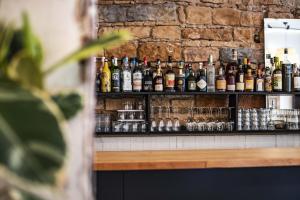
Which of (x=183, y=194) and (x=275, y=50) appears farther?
(x=275, y=50)

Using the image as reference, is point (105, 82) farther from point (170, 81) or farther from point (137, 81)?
point (170, 81)

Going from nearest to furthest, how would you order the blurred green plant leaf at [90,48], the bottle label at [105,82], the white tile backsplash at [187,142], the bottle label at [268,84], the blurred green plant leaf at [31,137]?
the blurred green plant leaf at [31,137]
the blurred green plant leaf at [90,48]
the bottle label at [105,82]
the white tile backsplash at [187,142]
the bottle label at [268,84]

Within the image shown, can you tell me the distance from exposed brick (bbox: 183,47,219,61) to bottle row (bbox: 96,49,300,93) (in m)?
0.08

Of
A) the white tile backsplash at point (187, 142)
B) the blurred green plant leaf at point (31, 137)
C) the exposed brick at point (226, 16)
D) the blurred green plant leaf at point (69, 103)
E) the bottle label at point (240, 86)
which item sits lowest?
the white tile backsplash at point (187, 142)

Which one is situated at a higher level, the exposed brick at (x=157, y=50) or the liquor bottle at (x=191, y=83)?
the exposed brick at (x=157, y=50)

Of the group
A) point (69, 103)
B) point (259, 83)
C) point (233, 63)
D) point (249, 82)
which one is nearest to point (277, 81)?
point (259, 83)

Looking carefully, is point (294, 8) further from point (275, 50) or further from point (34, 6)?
point (34, 6)

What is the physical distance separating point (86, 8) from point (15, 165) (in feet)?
1.05

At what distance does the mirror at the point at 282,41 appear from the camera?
4.04m

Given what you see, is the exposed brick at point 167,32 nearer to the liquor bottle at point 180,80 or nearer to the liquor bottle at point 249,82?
the liquor bottle at point 180,80

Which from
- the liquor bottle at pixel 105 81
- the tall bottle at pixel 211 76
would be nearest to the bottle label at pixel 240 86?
the tall bottle at pixel 211 76

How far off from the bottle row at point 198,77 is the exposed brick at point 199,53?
77 millimetres

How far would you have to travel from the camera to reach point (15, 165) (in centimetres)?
53

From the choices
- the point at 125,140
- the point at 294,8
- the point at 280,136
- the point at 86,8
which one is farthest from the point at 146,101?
the point at 86,8
